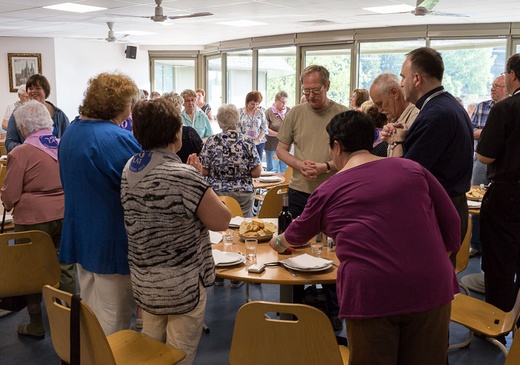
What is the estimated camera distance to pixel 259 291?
460 centimetres

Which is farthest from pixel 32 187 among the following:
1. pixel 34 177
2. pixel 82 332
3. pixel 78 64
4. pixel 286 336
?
pixel 78 64

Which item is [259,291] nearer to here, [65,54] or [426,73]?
[426,73]

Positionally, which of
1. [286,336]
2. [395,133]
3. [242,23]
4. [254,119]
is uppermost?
[242,23]

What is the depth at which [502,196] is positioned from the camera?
3297 millimetres

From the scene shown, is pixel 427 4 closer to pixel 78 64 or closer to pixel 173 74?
pixel 78 64

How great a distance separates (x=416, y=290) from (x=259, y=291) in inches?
113

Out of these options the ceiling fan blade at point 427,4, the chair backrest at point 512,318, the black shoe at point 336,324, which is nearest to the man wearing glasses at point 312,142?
the black shoe at point 336,324

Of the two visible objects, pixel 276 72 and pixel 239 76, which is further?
pixel 239 76

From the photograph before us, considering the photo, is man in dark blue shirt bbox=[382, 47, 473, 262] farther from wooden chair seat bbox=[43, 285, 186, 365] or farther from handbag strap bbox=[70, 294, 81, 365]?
handbag strap bbox=[70, 294, 81, 365]

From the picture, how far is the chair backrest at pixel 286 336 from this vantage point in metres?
1.92

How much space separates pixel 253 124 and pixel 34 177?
5.82 metres

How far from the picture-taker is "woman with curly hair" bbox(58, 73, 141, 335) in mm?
2402

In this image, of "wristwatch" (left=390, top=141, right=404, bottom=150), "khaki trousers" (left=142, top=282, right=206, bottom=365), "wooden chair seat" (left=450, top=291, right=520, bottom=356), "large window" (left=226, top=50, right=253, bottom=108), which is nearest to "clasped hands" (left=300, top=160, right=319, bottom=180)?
"wristwatch" (left=390, top=141, right=404, bottom=150)

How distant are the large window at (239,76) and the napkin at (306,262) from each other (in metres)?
10.5
